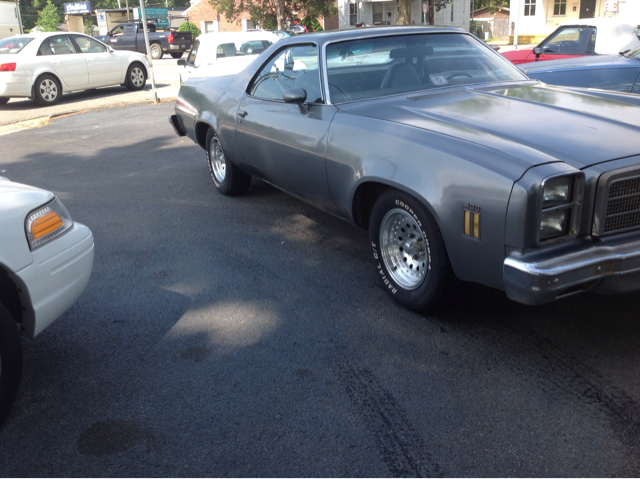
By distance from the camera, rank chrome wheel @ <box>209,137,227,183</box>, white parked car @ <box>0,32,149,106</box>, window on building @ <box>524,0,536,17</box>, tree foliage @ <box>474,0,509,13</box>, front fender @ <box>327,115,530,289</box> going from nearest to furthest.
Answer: front fender @ <box>327,115,530,289</box> → chrome wheel @ <box>209,137,227,183</box> → white parked car @ <box>0,32,149,106</box> → window on building @ <box>524,0,536,17</box> → tree foliage @ <box>474,0,509,13</box>

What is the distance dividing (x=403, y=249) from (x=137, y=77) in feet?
47.3

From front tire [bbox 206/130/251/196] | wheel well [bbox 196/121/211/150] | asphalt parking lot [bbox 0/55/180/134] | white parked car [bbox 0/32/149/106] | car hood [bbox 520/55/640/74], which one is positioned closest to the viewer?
front tire [bbox 206/130/251/196]

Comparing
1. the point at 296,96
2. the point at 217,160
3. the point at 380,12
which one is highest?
the point at 380,12

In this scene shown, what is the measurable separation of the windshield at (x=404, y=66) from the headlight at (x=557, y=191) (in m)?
1.79

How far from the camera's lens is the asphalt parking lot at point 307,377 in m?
2.59

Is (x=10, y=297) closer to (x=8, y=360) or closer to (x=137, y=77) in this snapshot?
(x=8, y=360)

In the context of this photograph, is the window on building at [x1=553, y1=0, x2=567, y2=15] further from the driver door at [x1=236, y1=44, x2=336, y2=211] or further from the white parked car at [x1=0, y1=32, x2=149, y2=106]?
the driver door at [x1=236, y1=44, x2=336, y2=211]

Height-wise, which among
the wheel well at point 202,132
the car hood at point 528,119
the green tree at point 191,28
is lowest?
the wheel well at point 202,132

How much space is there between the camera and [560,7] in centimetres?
3719

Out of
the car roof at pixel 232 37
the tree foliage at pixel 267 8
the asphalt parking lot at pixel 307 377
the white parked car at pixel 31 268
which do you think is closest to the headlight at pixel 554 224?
the asphalt parking lot at pixel 307 377

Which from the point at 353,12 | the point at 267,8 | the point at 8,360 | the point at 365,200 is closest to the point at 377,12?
the point at 353,12

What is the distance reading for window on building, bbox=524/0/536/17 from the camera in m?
37.3

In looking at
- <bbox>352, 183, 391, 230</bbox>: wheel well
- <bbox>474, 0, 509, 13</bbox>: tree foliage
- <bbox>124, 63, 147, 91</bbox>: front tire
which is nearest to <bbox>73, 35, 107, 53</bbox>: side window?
<bbox>124, 63, 147, 91</bbox>: front tire

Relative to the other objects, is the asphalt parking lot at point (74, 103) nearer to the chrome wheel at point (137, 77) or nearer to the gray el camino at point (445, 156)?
the chrome wheel at point (137, 77)
